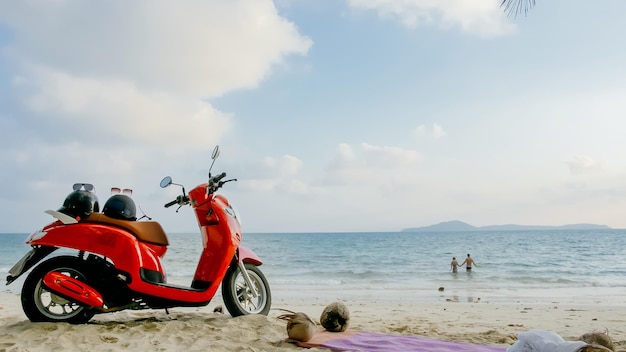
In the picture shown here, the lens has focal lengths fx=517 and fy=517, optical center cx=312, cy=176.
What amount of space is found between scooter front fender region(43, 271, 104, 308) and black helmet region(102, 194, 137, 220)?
26.5 inches

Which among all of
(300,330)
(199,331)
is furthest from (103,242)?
(300,330)

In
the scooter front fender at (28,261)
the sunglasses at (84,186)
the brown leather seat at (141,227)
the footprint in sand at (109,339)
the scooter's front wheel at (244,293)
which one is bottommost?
the footprint in sand at (109,339)

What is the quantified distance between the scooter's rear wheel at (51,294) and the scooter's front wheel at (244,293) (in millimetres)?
1233

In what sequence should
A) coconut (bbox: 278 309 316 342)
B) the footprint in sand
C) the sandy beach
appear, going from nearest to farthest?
the sandy beach, the footprint in sand, coconut (bbox: 278 309 316 342)

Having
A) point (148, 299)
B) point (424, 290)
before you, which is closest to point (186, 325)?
point (148, 299)

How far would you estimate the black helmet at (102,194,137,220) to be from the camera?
4730 millimetres

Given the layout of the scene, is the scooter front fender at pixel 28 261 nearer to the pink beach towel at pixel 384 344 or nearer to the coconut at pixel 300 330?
the coconut at pixel 300 330

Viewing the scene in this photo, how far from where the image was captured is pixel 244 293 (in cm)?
510

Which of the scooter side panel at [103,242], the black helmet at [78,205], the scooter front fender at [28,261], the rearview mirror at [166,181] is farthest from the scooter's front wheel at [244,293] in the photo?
the scooter front fender at [28,261]

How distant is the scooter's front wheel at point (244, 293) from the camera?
493 cm

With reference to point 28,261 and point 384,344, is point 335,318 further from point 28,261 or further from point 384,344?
point 28,261

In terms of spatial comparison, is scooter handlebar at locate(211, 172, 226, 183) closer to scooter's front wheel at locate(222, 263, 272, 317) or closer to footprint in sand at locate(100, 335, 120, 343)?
scooter's front wheel at locate(222, 263, 272, 317)

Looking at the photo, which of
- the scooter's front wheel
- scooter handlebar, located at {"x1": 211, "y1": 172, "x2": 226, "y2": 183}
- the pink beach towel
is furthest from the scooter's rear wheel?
the pink beach towel

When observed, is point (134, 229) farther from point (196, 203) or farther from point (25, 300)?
point (25, 300)
